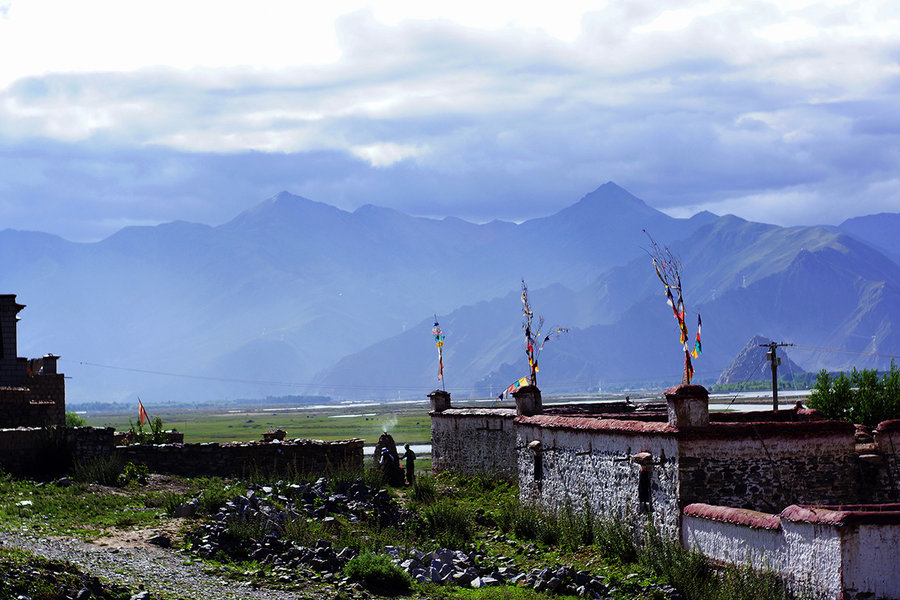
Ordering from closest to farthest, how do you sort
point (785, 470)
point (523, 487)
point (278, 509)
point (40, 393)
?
1. point (785, 470)
2. point (278, 509)
3. point (523, 487)
4. point (40, 393)

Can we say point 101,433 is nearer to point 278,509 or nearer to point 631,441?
point 278,509

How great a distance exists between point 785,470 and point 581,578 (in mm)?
5530

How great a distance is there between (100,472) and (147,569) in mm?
10508

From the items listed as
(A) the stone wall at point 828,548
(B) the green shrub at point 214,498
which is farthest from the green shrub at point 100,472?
(A) the stone wall at point 828,548

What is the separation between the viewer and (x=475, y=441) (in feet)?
144

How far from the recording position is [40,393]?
51906 millimetres

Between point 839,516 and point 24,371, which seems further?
point 24,371

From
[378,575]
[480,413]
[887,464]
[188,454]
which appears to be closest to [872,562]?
[887,464]

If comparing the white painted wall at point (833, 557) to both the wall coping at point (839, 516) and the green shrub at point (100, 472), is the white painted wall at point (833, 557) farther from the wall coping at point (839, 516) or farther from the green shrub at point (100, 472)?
the green shrub at point (100, 472)

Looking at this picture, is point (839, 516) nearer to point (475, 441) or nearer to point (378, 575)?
point (378, 575)

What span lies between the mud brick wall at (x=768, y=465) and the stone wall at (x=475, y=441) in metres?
14.5

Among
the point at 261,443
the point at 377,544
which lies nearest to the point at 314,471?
the point at 261,443

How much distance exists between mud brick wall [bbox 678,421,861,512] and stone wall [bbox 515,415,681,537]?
22.9 inches

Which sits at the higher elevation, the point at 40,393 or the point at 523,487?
the point at 40,393
